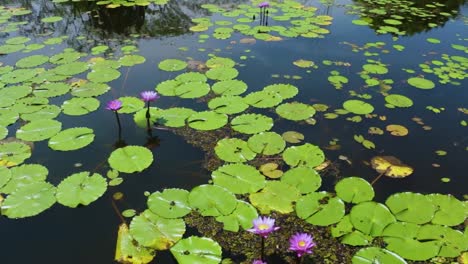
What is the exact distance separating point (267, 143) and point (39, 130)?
6.85ft

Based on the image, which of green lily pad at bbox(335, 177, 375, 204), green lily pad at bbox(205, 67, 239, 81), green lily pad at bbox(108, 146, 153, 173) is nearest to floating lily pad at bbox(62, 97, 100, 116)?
green lily pad at bbox(108, 146, 153, 173)

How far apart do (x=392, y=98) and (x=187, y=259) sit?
9.64ft

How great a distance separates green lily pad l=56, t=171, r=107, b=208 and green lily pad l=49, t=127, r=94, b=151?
1.47 feet

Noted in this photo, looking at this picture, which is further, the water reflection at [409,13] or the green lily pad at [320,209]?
the water reflection at [409,13]

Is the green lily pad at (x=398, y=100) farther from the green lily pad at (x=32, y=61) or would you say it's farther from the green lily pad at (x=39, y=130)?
the green lily pad at (x=32, y=61)

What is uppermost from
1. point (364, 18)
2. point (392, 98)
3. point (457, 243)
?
point (364, 18)

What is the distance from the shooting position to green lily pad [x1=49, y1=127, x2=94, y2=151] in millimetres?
3182

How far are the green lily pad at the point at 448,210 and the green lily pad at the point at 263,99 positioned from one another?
1.73m

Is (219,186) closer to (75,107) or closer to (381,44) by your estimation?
(75,107)

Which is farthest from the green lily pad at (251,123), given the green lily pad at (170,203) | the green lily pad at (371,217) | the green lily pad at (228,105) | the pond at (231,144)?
the green lily pad at (371,217)

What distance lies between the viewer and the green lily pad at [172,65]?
180 inches

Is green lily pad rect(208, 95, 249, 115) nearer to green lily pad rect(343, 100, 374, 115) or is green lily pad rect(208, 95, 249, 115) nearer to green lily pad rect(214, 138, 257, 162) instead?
green lily pad rect(214, 138, 257, 162)

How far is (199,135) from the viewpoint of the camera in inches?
134

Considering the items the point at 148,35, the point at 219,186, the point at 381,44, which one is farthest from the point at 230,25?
the point at 219,186
